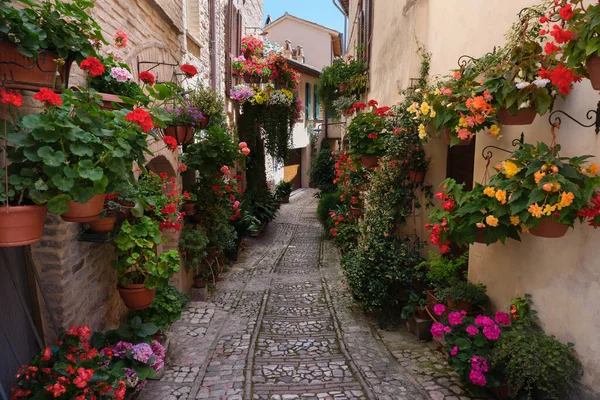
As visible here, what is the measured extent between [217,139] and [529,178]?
4.80 meters

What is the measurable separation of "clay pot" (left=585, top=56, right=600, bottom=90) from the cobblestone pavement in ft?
9.30

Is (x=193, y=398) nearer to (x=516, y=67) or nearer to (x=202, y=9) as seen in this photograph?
(x=516, y=67)

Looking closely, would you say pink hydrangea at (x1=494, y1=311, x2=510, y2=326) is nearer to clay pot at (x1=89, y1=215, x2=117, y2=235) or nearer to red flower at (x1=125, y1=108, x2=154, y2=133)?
red flower at (x1=125, y1=108, x2=154, y2=133)

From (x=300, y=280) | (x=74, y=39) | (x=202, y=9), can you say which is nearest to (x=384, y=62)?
(x=202, y=9)

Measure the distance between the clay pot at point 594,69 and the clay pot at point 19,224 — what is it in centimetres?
A: 320

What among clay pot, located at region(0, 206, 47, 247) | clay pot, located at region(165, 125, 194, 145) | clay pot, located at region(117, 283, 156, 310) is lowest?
clay pot, located at region(117, 283, 156, 310)

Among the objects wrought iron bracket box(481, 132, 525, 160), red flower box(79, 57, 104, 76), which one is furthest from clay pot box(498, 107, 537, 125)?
red flower box(79, 57, 104, 76)

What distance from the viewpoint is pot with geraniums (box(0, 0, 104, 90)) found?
224 cm

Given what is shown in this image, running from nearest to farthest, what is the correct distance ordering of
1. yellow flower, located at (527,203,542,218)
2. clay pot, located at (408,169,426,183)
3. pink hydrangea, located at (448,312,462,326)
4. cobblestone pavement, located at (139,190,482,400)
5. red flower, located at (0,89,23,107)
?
red flower, located at (0,89,23,107) → yellow flower, located at (527,203,542,218) → pink hydrangea, located at (448,312,462,326) → cobblestone pavement, located at (139,190,482,400) → clay pot, located at (408,169,426,183)

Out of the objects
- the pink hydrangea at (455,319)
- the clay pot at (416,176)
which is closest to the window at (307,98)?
the clay pot at (416,176)

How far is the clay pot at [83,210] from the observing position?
2.60 meters

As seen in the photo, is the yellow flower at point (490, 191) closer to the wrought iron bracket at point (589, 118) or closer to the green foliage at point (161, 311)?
the wrought iron bracket at point (589, 118)

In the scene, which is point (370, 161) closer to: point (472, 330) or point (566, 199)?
point (472, 330)

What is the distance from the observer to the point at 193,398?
3930 millimetres
